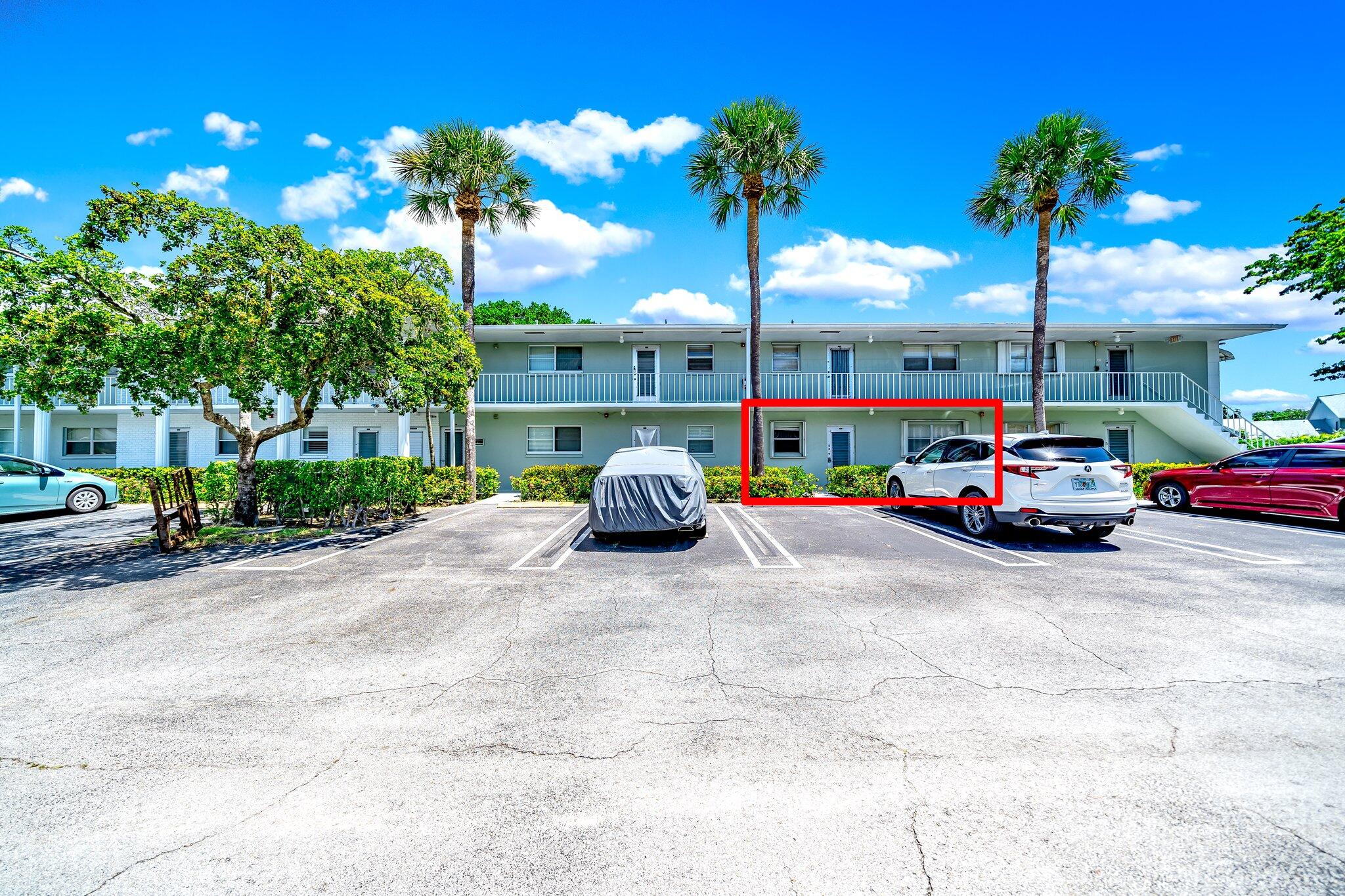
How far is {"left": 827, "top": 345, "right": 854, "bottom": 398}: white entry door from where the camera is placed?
20.3 m

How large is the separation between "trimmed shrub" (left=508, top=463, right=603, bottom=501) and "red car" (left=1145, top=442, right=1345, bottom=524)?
14763 mm

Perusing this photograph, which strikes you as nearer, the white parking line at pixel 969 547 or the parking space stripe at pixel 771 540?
the white parking line at pixel 969 547

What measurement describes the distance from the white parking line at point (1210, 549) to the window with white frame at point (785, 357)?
11.9 meters

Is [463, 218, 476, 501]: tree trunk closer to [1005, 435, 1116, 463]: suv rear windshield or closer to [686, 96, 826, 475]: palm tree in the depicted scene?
[686, 96, 826, 475]: palm tree

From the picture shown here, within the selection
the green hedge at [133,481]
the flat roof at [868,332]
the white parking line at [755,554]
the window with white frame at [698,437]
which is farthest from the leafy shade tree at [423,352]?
the green hedge at [133,481]

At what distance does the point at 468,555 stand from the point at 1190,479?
53.1ft

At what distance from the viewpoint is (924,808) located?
9.07 feet

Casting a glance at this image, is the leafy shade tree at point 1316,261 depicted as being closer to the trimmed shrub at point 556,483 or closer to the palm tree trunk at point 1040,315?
the palm tree trunk at point 1040,315

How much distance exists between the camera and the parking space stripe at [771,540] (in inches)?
329

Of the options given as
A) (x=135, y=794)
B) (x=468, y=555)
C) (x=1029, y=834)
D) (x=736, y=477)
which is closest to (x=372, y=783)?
(x=135, y=794)

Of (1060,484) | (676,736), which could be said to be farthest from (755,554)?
(676,736)

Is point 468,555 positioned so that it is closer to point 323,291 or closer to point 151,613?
point 151,613

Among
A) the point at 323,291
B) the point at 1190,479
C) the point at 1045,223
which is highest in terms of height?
the point at 1045,223

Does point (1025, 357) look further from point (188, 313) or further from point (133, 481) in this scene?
point (133, 481)
